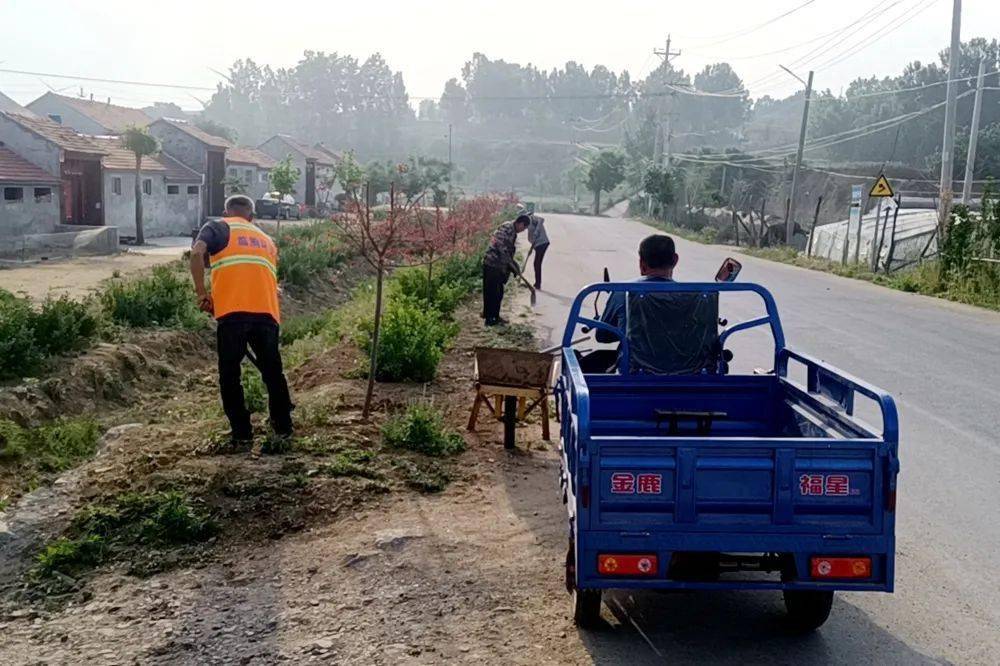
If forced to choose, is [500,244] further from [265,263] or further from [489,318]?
[265,263]

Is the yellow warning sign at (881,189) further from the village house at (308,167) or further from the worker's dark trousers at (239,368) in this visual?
the village house at (308,167)

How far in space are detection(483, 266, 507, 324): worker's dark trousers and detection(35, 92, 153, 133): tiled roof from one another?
149ft

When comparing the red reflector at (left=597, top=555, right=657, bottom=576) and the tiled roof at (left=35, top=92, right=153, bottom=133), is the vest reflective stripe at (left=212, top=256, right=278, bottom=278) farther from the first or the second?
the tiled roof at (left=35, top=92, right=153, bottom=133)

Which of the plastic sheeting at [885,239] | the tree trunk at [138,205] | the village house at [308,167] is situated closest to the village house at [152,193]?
the tree trunk at [138,205]

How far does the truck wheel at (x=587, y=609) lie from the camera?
4297 millimetres

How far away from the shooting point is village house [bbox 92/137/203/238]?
37.4 m

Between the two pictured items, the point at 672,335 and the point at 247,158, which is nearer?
the point at 672,335

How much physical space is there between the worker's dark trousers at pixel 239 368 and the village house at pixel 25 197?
2616cm

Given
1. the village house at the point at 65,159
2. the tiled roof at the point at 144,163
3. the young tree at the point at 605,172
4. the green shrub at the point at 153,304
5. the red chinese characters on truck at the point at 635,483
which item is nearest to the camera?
the red chinese characters on truck at the point at 635,483

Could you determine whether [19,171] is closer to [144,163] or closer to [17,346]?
[144,163]

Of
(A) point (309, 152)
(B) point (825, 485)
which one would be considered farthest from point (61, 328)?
(A) point (309, 152)

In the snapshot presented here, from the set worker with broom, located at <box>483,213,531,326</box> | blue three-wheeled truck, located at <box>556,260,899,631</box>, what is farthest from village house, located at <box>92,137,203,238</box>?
blue three-wheeled truck, located at <box>556,260,899,631</box>

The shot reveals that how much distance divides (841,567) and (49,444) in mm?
6037

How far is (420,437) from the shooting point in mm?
6926
